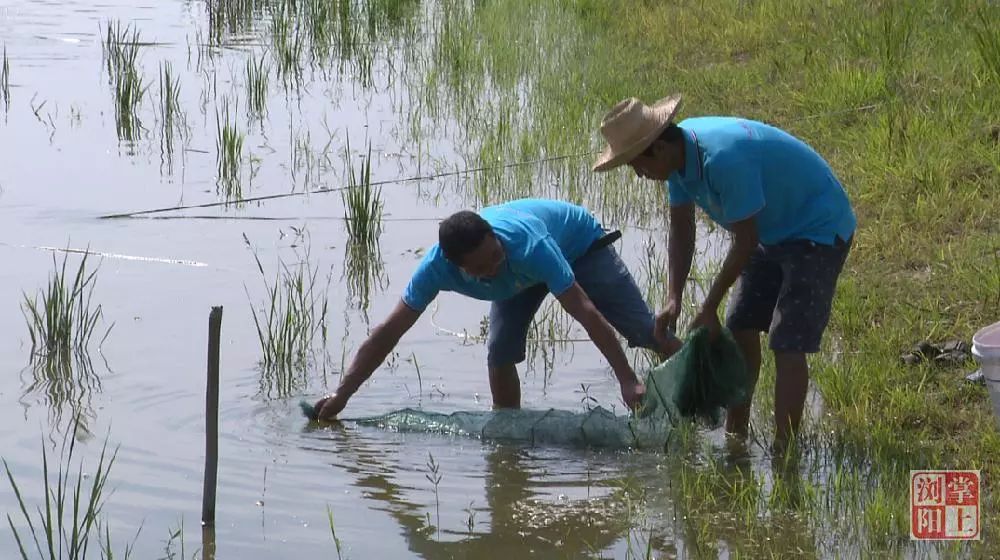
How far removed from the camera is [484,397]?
218 inches

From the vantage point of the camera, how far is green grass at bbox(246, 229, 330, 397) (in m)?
5.59

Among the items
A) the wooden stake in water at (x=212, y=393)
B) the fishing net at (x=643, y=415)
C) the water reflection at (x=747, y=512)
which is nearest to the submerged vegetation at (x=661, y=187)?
the water reflection at (x=747, y=512)

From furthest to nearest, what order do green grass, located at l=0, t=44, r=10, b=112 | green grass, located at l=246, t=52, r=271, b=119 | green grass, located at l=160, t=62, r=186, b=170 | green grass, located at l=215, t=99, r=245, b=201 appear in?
green grass, located at l=0, t=44, r=10, b=112 < green grass, located at l=246, t=52, r=271, b=119 < green grass, located at l=160, t=62, r=186, b=170 < green grass, located at l=215, t=99, r=245, b=201

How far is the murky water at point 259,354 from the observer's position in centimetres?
423

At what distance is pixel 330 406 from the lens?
4.84 metres

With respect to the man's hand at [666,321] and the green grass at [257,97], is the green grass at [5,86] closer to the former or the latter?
the green grass at [257,97]

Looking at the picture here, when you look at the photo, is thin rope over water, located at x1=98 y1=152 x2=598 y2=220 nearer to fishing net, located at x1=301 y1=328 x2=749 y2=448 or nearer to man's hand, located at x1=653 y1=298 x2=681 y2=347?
fishing net, located at x1=301 y1=328 x2=749 y2=448

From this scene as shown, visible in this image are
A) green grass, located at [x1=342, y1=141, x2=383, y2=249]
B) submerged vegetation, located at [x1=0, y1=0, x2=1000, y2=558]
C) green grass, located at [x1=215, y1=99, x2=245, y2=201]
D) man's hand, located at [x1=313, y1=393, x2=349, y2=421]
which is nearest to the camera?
submerged vegetation, located at [x1=0, y1=0, x2=1000, y2=558]

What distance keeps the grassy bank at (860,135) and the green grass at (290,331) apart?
1840 mm

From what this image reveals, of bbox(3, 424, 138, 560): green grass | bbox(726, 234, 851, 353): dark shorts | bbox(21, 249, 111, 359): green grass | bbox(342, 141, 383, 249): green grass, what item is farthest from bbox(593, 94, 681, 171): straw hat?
bbox(342, 141, 383, 249): green grass

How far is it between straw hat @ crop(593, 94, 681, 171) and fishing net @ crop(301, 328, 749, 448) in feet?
2.29

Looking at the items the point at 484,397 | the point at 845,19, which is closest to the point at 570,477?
the point at 484,397

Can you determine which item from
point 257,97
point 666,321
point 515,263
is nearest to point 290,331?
point 515,263

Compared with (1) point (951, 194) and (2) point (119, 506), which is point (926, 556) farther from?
(1) point (951, 194)
